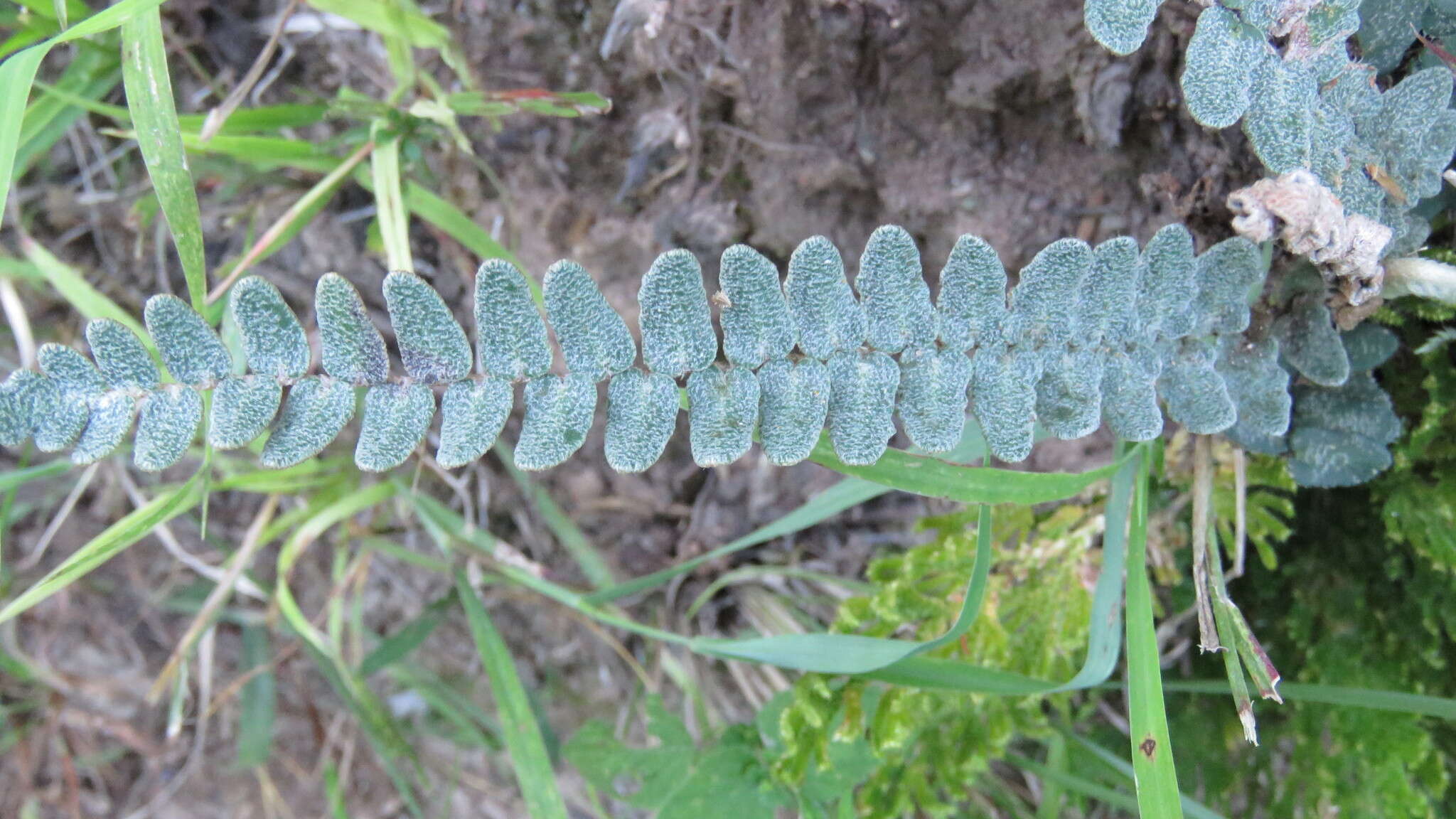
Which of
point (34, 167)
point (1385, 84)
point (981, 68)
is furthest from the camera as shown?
point (34, 167)

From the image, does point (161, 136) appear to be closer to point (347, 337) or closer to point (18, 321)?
point (347, 337)

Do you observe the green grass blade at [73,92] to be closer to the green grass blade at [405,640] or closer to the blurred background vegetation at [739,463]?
the blurred background vegetation at [739,463]

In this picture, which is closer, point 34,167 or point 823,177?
point 823,177

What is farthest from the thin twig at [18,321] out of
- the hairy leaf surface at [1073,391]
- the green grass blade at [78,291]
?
the hairy leaf surface at [1073,391]

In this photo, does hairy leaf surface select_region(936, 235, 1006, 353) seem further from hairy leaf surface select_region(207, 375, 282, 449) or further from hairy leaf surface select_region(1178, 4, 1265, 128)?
hairy leaf surface select_region(207, 375, 282, 449)

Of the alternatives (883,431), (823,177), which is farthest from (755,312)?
(823,177)

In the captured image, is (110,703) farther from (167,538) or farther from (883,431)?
(883,431)

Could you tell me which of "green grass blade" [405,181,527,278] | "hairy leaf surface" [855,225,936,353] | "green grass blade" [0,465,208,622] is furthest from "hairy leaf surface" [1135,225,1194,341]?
"green grass blade" [0,465,208,622]
